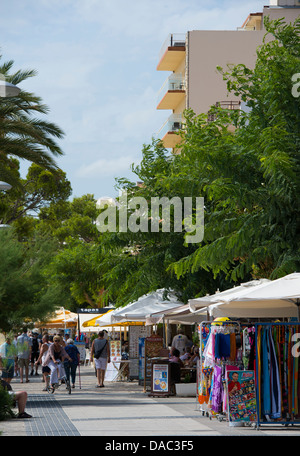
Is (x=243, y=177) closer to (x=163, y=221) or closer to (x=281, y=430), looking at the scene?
(x=163, y=221)

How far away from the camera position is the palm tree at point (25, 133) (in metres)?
24.7

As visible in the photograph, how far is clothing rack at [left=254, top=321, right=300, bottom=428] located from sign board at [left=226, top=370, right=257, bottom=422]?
0.15 meters

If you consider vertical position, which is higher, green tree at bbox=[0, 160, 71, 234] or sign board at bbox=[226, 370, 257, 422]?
green tree at bbox=[0, 160, 71, 234]

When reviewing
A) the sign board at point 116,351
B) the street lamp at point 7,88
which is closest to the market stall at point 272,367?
the street lamp at point 7,88

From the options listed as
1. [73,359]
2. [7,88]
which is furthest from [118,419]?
[73,359]

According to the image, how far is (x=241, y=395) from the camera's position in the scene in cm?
1444

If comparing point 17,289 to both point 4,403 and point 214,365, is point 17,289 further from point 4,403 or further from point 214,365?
point 214,365

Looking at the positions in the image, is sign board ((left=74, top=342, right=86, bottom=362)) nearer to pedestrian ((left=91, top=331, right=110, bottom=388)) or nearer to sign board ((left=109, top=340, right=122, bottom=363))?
sign board ((left=109, top=340, right=122, bottom=363))

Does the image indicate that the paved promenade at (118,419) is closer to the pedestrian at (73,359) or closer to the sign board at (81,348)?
the pedestrian at (73,359)

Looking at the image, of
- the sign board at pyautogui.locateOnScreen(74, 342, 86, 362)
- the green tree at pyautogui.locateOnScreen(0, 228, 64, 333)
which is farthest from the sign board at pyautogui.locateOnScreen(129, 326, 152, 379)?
the sign board at pyautogui.locateOnScreen(74, 342, 86, 362)

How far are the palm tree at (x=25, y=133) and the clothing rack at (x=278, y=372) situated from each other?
1264cm

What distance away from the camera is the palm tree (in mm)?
24672

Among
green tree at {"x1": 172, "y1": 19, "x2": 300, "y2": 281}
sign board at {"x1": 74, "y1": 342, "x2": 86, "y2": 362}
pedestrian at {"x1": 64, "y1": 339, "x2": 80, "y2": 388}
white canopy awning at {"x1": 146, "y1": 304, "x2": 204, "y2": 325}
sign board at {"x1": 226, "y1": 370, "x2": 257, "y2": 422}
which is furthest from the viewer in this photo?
sign board at {"x1": 74, "y1": 342, "x2": 86, "y2": 362}

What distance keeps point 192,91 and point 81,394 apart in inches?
1211
